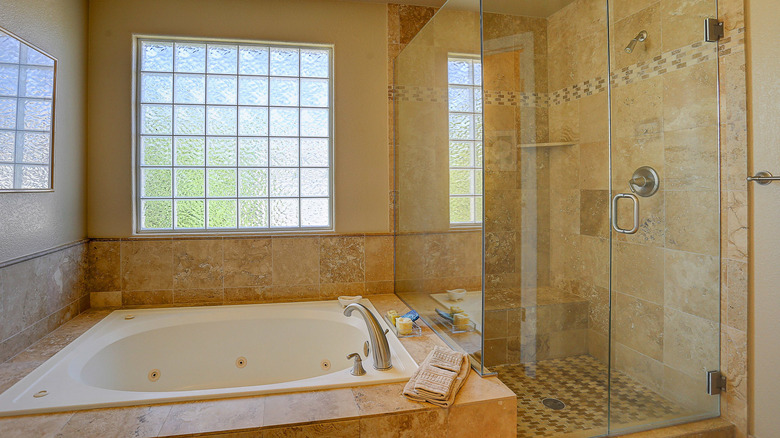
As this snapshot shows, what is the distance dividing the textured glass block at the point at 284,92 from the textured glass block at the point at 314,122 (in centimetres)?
10

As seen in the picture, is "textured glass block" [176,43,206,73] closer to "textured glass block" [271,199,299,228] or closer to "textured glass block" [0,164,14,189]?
"textured glass block" [271,199,299,228]

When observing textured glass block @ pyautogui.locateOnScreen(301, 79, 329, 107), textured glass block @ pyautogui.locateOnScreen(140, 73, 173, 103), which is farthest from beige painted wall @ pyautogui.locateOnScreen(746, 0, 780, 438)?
textured glass block @ pyautogui.locateOnScreen(140, 73, 173, 103)

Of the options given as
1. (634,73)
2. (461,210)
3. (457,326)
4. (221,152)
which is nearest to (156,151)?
(221,152)

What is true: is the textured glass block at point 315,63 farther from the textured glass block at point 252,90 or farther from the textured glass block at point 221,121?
the textured glass block at point 221,121

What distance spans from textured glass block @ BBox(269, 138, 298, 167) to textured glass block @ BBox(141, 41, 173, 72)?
82 centimetres

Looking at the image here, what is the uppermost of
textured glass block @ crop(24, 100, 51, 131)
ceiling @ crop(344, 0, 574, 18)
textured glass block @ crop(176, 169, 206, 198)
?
ceiling @ crop(344, 0, 574, 18)

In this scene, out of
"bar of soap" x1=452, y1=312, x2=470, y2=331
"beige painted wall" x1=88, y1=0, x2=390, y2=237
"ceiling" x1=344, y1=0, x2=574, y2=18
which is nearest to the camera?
"ceiling" x1=344, y1=0, x2=574, y2=18

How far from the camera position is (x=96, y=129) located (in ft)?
8.86

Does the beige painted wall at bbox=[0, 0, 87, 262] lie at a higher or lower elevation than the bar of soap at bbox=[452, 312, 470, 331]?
higher

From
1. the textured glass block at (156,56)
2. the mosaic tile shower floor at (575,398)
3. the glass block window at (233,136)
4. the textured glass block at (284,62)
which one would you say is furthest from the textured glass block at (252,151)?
the mosaic tile shower floor at (575,398)

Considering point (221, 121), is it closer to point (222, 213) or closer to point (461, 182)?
→ point (222, 213)

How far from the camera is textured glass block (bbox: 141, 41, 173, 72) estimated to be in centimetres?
280

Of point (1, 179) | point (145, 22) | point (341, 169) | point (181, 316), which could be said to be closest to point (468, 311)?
point (341, 169)

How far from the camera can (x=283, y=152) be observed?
9.78 feet
